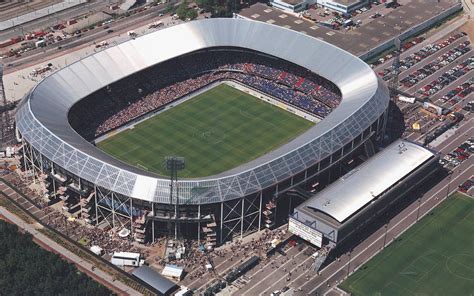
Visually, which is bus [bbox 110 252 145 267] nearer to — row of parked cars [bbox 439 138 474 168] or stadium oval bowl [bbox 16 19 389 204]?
stadium oval bowl [bbox 16 19 389 204]

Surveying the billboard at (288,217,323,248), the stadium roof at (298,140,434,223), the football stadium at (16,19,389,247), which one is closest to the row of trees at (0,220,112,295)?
the football stadium at (16,19,389,247)

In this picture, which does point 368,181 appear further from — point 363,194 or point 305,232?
point 305,232

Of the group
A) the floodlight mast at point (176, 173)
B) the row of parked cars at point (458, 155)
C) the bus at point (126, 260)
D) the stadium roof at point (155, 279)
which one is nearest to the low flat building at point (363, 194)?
the row of parked cars at point (458, 155)

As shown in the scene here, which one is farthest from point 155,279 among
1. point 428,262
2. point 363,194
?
point 428,262

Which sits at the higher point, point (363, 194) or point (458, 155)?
point (363, 194)

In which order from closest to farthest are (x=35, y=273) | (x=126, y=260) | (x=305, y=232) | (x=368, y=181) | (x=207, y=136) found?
(x=35, y=273)
(x=126, y=260)
(x=305, y=232)
(x=368, y=181)
(x=207, y=136)

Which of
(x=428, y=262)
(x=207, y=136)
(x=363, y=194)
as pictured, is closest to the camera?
(x=428, y=262)
